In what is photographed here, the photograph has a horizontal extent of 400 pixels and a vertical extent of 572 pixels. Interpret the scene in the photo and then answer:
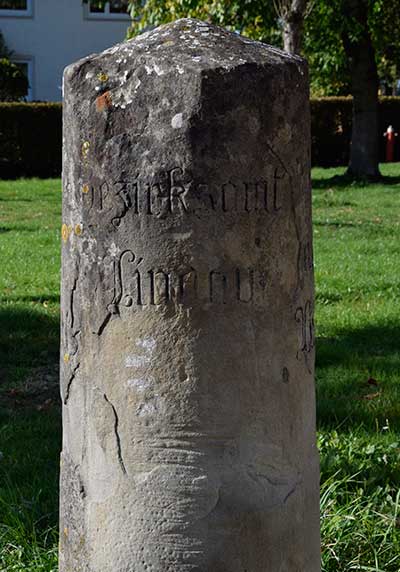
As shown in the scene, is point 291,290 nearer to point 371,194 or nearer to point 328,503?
point 328,503

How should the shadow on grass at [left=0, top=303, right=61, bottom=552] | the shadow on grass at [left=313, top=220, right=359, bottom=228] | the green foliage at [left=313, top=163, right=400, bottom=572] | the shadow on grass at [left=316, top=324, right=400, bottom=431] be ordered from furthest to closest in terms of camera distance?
1. the shadow on grass at [left=313, top=220, right=359, bottom=228]
2. the shadow on grass at [left=316, top=324, right=400, bottom=431]
3. the shadow on grass at [left=0, top=303, right=61, bottom=552]
4. the green foliage at [left=313, top=163, right=400, bottom=572]

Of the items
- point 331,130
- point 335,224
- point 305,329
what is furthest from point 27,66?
point 305,329

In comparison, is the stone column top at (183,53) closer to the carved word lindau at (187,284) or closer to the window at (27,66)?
the carved word lindau at (187,284)

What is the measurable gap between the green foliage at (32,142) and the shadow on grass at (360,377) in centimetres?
1699

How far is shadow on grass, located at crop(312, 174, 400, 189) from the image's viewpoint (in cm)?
1991

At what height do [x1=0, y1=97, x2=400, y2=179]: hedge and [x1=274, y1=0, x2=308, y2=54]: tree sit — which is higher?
[x1=274, y1=0, x2=308, y2=54]: tree

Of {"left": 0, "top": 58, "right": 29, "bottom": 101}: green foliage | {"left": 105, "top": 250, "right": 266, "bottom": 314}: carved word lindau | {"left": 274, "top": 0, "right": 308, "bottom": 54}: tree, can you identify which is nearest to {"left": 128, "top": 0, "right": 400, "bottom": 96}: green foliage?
{"left": 274, "top": 0, "right": 308, "bottom": 54}: tree

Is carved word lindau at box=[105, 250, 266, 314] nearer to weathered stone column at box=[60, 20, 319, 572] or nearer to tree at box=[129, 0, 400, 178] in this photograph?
weathered stone column at box=[60, 20, 319, 572]

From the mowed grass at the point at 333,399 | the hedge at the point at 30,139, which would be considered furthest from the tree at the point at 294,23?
the hedge at the point at 30,139

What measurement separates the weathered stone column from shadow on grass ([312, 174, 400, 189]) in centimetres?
1699

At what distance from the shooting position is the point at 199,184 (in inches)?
110

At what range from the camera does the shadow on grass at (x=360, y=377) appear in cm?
544

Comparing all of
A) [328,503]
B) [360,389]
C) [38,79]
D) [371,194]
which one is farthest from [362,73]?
[328,503]

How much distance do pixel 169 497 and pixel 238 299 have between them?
58 cm
